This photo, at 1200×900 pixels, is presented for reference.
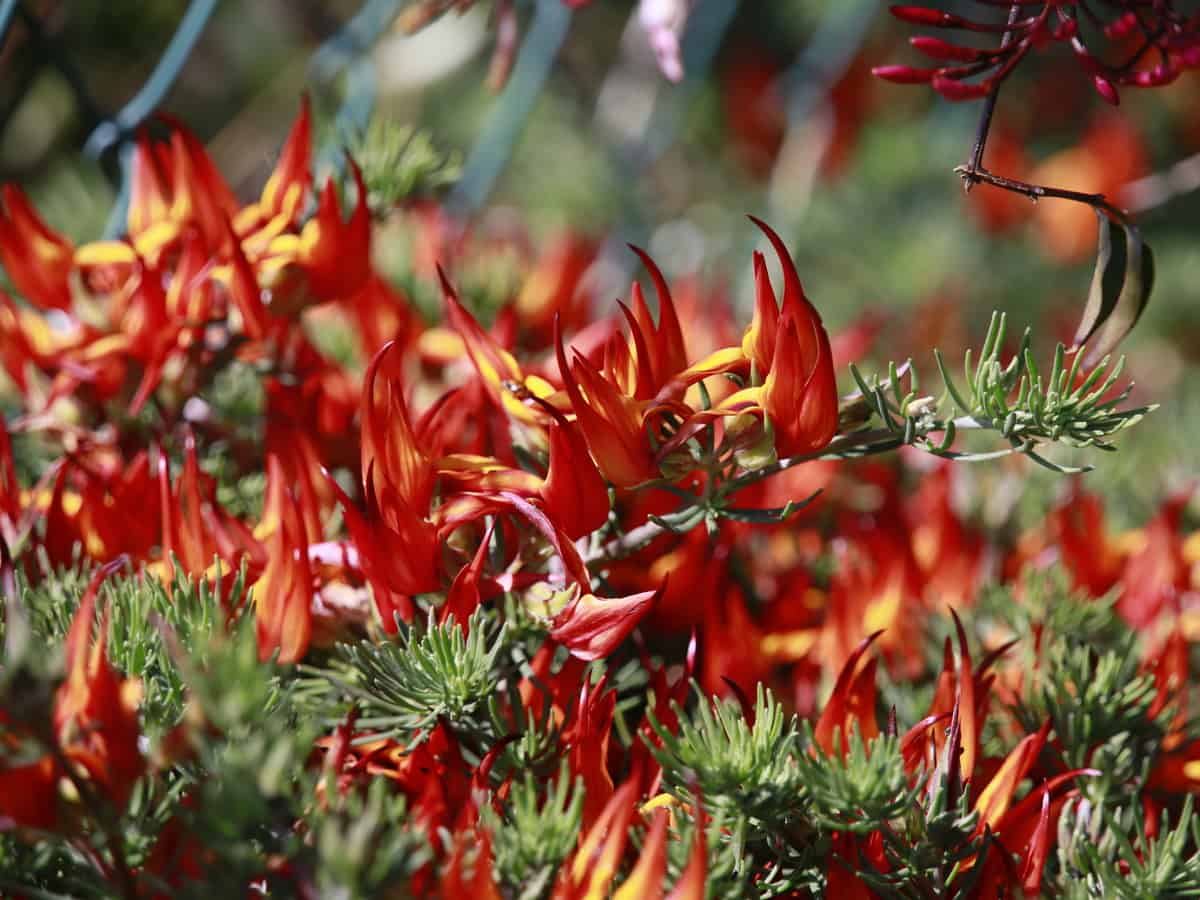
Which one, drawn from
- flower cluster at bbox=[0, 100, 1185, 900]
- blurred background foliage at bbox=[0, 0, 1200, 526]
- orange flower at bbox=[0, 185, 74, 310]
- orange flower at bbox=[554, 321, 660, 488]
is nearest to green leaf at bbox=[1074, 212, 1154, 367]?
flower cluster at bbox=[0, 100, 1185, 900]

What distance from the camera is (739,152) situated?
1505mm

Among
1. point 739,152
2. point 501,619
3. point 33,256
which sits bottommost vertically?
point 739,152

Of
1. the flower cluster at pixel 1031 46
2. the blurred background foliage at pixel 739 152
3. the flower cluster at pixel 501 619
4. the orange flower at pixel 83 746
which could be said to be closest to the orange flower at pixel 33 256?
the flower cluster at pixel 501 619

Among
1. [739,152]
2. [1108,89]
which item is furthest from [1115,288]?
[739,152]

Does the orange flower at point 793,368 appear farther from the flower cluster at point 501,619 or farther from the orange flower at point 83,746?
the orange flower at point 83,746

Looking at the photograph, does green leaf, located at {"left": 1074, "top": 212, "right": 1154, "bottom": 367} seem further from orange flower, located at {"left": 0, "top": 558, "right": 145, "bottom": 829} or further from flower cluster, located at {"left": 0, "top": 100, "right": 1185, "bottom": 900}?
orange flower, located at {"left": 0, "top": 558, "right": 145, "bottom": 829}

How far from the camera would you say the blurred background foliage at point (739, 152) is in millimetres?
901

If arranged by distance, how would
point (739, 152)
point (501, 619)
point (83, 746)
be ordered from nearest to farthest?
1. point (83, 746)
2. point (501, 619)
3. point (739, 152)

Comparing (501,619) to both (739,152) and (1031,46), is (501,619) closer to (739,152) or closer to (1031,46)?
(1031,46)

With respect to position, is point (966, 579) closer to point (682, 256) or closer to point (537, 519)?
point (537, 519)

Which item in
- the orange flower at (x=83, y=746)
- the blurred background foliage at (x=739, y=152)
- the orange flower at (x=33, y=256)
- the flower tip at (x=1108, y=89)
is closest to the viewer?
the orange flower at (x=83, y=746)

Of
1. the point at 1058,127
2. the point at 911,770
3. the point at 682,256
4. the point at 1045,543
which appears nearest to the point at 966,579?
the point at 1045,543

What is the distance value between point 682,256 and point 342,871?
3.20ft

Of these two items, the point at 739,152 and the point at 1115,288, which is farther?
the point at 739,152
